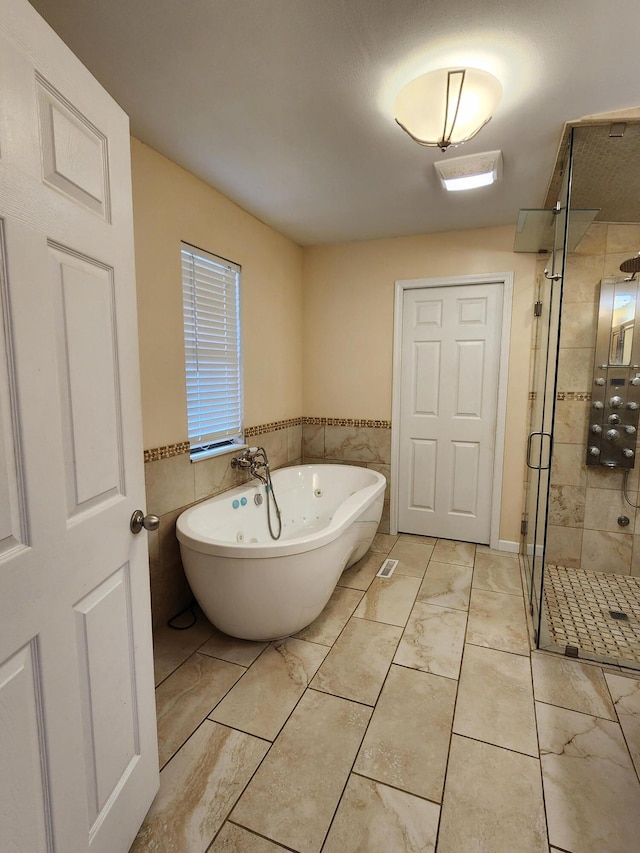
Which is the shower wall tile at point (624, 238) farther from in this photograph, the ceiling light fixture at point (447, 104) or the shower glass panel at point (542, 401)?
the ceiling light fixture at point (447, 104)

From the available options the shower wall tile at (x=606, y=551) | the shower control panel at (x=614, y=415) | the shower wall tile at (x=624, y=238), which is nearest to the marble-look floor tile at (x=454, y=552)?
the shower wall tile at (x=606, y=551)

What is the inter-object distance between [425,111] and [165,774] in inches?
103

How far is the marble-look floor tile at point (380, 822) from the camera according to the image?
1.25 metres

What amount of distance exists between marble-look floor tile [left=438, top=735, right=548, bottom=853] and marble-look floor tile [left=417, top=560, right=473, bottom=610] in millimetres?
1023

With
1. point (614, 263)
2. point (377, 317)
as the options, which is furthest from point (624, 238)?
point (377, 317)

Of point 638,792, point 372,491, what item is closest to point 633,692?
point 638,792

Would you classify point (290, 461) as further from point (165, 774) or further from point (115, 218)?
point (115, 218)

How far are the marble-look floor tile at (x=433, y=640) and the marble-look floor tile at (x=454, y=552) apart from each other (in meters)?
0.69

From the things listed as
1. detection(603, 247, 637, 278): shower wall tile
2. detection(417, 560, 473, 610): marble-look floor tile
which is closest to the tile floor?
detection(417, 560, 473, 610): marble-look floor tile

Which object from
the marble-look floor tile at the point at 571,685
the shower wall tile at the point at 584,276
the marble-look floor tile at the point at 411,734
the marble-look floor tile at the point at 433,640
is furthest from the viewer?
the shower wall tile at the point at 584,276

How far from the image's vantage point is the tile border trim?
2.21 metres

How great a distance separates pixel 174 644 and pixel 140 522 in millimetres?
1313

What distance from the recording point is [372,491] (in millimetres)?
2826

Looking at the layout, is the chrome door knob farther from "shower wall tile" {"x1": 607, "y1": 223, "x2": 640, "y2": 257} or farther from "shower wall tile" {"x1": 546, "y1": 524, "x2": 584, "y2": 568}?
"shower wall tile" {"x1": 607, "y1": 223, "x2": 640, "y2": 257}
